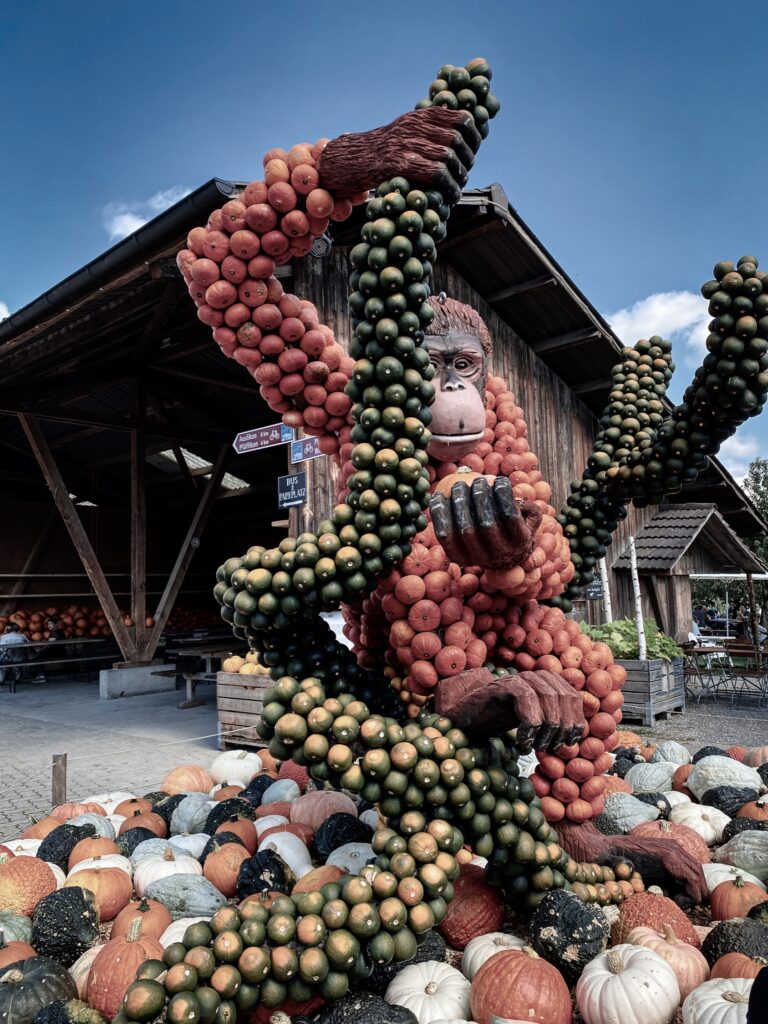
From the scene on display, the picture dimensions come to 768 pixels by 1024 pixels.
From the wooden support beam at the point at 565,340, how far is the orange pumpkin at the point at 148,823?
21.0 ft

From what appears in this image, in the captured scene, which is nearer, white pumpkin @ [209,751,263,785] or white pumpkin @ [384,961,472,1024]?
white pumpkin @ [384,961,472,1024]

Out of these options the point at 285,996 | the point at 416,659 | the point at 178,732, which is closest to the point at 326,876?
the point at 285,996

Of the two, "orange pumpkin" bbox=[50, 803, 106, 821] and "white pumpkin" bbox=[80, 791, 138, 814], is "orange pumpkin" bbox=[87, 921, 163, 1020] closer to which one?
"orange pumpkin" bbox=[50, 803, 106, 821]

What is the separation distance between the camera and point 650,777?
3705 millimetres

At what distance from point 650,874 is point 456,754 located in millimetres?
1018

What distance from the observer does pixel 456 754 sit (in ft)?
6.79

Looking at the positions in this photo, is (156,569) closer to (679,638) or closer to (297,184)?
(679,638)

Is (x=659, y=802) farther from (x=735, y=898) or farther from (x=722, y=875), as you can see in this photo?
(x=735, y=898)

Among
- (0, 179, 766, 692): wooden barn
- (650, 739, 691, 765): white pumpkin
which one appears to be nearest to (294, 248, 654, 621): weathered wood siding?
(0, 179, 766, 692): wooden barn

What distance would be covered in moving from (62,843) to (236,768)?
128 cm

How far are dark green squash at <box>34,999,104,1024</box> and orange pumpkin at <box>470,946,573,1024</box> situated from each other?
3.24 feet

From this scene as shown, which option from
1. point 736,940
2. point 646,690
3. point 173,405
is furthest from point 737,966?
point 173,405

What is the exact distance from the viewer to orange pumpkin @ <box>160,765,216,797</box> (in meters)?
3.96

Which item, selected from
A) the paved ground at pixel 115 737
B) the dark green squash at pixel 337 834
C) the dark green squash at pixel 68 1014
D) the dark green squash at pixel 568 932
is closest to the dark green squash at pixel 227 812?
the dark green squash at pixel 337 834
